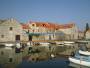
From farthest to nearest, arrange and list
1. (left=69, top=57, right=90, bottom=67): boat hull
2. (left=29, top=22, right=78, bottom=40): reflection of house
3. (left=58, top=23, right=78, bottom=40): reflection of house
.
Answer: (left=58, top=23, right=78, bottom=40): reflection of house → (left=29, top=22, right=78, bottom=40): reflection of house → (left=69, top=57, right=90, bottom=67): boat hull

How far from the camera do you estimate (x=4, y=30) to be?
5575 cm

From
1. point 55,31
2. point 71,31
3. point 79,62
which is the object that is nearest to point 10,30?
point 55,31

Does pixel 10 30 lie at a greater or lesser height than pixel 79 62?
greater

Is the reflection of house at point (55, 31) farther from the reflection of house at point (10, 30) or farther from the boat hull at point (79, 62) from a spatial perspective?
the boat hull at point (79, 62)

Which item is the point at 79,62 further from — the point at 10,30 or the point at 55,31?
the point at 55,31

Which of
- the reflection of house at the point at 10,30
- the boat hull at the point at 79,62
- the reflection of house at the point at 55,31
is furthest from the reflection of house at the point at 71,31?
the boat hull at the point at 79,62

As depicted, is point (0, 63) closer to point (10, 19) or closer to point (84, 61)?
point (84, 61)

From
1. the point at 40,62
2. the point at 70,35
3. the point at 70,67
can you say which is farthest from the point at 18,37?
the point at 70,67

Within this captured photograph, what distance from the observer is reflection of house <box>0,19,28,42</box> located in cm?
5565

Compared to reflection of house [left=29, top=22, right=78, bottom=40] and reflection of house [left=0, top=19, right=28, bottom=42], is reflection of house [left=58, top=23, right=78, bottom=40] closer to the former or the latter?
reflection of house [left=29, top=22, right=78, bottom=40]

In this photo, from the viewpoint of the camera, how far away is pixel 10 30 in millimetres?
56219

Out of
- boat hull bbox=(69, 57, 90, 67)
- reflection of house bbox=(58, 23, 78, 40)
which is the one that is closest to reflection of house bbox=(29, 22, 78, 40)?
reflection of house bbox=(58, 23, 78, 40)

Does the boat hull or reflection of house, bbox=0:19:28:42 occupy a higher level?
reflection of house, bbox=0:19:28:42

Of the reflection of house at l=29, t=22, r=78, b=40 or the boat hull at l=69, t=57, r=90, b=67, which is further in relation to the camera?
the reflection of house at l=29, t=22, r=78, b=40
